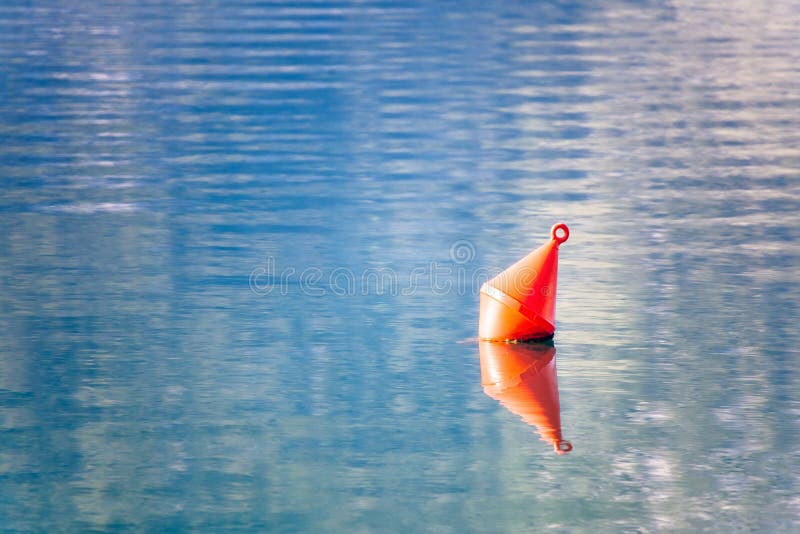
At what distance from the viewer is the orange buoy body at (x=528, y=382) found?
6.69 meters

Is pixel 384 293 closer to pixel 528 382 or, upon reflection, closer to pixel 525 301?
pixel 525 301

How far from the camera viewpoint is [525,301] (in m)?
8.00

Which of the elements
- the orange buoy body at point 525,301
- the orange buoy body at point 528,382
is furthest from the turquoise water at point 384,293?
the orange buoy body at point 525,301

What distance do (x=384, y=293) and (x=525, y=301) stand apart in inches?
53.2

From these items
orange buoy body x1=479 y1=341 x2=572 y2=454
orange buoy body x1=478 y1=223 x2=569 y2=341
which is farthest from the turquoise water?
orange buoy body x1=478 y1=223 x2=569 y2=341

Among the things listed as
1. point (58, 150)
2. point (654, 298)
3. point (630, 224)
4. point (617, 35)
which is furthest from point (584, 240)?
point (617, 35)

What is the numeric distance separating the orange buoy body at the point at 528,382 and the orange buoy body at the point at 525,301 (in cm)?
7

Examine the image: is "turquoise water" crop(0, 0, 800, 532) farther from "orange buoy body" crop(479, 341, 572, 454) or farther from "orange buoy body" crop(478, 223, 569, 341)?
"orange buoy body" crop(478, 223, 569, 341)

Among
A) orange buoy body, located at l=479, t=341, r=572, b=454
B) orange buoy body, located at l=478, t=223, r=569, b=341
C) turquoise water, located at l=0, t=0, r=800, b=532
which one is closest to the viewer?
turquoise water, located at l=0, t=0, r=800, b=532

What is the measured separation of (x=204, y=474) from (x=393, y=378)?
59.9 inches

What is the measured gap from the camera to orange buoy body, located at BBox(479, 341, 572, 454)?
21.9ft

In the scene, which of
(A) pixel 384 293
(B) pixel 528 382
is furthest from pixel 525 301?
(A) pixel 384 293

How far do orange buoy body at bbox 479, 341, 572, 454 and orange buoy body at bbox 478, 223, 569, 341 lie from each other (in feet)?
0.24

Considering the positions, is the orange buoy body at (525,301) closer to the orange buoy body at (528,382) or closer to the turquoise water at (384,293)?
the orange buoy body at (528,382)
